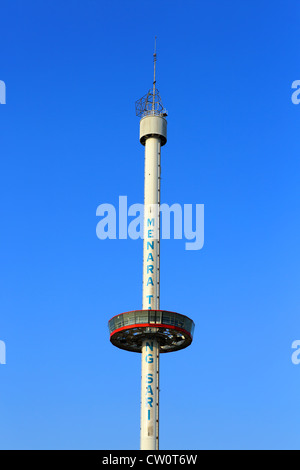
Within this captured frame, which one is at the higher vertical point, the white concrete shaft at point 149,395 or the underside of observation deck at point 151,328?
the underside of observation deck at point 151,328

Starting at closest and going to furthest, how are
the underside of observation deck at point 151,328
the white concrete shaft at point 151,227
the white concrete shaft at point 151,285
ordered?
the white concrete shaft at point 151,285 < the underside of observation deck at point 151,328 < the white concrete shaft at point 151,227

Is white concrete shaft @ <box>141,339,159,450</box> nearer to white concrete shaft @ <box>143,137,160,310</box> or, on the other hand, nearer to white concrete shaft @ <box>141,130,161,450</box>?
white concrete shaft @ <box>141,130,161,450</box>

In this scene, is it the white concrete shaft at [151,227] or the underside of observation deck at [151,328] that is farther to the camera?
the white concrete shaft at [151,227]

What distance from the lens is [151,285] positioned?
128 meters

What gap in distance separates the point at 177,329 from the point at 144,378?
35.4 ft

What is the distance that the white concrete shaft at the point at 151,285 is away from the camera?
116 metres

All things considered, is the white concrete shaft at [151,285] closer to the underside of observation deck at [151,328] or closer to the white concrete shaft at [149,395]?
the white concrete shaft at [149,395]

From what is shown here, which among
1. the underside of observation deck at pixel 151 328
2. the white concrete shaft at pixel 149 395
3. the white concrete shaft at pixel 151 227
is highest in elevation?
the white concrete shaft at pixel 151 227

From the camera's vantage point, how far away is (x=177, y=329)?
119562 millimetres

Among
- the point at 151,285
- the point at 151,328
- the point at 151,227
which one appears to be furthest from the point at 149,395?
the point at 151,227

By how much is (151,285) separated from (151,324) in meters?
11.5

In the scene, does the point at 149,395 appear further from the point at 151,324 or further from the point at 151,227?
the point at 151,227

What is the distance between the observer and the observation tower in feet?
384
